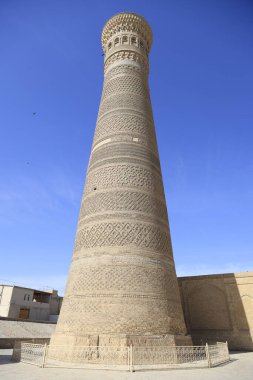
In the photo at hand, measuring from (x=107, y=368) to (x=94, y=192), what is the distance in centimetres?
608

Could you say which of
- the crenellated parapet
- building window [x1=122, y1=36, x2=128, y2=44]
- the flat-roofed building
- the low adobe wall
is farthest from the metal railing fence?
the flat-roofed building

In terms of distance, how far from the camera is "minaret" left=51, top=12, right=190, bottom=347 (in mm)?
8555

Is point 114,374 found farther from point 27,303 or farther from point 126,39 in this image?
point 27,303

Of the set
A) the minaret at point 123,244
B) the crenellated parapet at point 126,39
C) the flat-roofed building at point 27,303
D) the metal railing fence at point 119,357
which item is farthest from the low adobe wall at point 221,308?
the flat-roofed building at point 27,303

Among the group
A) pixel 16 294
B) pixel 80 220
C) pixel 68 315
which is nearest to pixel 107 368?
pixel 68 315

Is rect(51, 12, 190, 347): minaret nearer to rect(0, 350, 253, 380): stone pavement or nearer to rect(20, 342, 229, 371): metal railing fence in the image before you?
rect(20, 342, 229, 371): metal railing fence

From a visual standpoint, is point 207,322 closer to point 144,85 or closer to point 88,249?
point 88,249

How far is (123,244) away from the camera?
9.66 metres

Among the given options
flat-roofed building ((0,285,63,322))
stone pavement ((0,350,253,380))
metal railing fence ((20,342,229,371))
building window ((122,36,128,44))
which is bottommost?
stone pavement ((0,350,253,380))

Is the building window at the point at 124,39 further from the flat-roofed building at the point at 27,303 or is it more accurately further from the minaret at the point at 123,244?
the flat-roofed building at the point at 27,303

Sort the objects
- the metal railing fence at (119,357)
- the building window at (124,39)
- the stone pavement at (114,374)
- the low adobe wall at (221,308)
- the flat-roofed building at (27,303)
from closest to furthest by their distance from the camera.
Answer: the stone pavement at (114,374), the metal railing fence at (119,357), the low adobe wall at (221,308), the building window at (124,39), the flat-roofed building at (27,303)

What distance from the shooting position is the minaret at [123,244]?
8.55 m

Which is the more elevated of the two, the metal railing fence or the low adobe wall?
the low adobe wall

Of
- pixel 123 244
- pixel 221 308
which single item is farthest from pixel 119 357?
pixel 221 308
